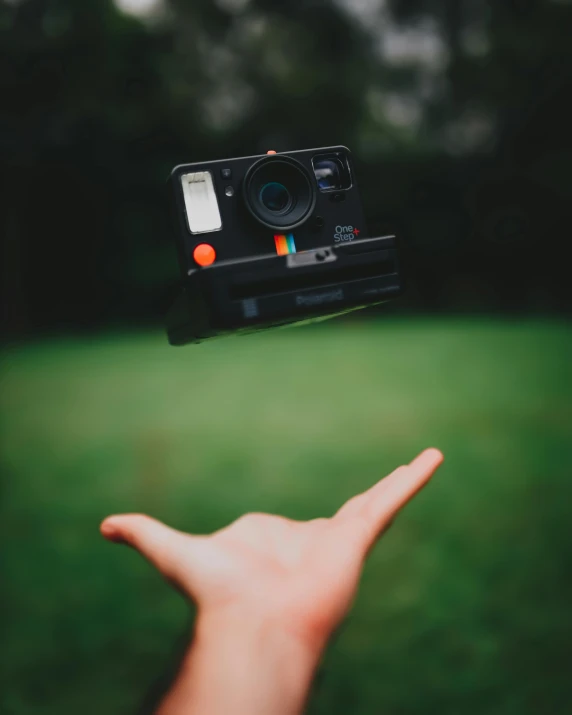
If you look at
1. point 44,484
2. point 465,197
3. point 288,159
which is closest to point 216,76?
point 465,197

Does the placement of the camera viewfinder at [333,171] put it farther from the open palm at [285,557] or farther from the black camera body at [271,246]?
the open palm at [285,557]

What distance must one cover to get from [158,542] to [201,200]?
57 centimetres

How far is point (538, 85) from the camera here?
1070cm

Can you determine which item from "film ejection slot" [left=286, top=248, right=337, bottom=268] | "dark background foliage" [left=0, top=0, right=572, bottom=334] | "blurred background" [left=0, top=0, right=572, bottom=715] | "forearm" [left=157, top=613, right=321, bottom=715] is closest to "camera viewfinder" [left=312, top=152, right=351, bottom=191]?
"film ejection slot" [left=286, top=248, right=337, bottom=268]

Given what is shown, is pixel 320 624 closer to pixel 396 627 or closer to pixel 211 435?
pixel 396 627

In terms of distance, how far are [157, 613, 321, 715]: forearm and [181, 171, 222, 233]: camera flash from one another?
63cm

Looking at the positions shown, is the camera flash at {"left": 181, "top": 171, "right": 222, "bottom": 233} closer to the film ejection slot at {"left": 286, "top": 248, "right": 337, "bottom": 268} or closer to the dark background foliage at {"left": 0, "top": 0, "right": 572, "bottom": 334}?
the film ejection slot at {"left": 286, "top": 248, "right": 337, "bottom": 268}

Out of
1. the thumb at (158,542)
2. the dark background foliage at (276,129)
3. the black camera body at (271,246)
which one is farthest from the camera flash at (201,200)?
the dark background foliage at (276,129)

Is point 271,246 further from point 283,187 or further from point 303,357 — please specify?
point 303,357

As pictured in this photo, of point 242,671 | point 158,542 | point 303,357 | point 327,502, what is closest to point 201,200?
point 158,542

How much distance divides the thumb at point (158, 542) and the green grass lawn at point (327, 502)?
1.09 feet

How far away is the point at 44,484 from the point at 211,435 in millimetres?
1280

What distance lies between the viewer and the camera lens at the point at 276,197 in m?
1.24

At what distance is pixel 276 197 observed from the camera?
1.25 meters
